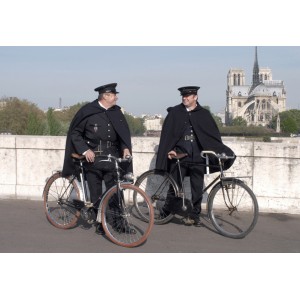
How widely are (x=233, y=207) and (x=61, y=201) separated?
2300 millimetres

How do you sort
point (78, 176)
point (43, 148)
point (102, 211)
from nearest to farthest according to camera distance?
point (102, 211), point (78, 176), point (43, 148)

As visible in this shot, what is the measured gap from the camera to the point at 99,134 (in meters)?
5.87

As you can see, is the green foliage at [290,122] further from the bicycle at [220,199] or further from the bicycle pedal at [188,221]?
the bicycle pedal at [188,221]

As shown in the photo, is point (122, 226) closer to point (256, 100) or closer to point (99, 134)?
point (99, 134)

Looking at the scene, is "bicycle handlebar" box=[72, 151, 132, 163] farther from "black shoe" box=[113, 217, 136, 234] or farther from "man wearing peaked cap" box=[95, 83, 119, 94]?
"man wearing peaked cap" box=[95, 83, 119, 94]

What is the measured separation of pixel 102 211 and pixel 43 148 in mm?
2925

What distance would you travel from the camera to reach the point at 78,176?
20.0ft

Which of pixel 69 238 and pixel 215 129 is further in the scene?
pixel 215 129

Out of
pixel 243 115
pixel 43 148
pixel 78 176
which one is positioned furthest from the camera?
pixel 243 115

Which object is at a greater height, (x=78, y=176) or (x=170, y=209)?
(x=78, y=176)

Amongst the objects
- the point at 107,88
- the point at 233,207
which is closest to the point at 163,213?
the point at 233,207
